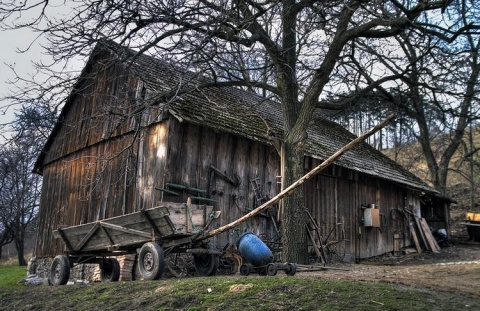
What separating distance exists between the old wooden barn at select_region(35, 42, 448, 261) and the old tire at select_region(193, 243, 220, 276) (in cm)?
272

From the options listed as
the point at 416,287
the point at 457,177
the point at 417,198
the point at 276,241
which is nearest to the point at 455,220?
the point at 417,198

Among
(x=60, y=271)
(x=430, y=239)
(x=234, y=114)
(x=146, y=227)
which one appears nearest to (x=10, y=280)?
(x=60, y=271)

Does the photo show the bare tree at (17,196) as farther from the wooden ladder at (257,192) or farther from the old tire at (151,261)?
the old tire at (151,261)

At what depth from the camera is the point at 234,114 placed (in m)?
14.3

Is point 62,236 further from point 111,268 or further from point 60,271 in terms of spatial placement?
point 111,268

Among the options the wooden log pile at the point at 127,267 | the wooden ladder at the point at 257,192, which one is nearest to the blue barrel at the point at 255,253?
the wooden log pile at the point at 127,267

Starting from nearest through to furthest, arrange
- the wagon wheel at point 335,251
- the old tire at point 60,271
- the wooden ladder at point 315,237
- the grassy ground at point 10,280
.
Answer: the old tire at point 60,271 < the grassy ground at point 10,280 < the wooden ladder at point 315,237 < the wagon wheel at point 335,251

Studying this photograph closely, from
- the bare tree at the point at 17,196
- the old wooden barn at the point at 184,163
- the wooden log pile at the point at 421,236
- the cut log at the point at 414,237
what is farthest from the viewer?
the bare tree at the point at 17,196

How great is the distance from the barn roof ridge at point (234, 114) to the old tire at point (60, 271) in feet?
12.6

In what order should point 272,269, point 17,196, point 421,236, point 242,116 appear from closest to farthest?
point 272,269, point 242,116, point 421,236, point 17,196

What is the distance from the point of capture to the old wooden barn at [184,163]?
11703 millimetres

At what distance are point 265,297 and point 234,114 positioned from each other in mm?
9089

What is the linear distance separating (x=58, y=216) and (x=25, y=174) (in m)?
18.7

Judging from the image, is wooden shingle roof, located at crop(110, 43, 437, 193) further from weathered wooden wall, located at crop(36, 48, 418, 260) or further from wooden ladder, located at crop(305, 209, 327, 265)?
wooden ladder, located at crop(305, 209, 327, 265)
